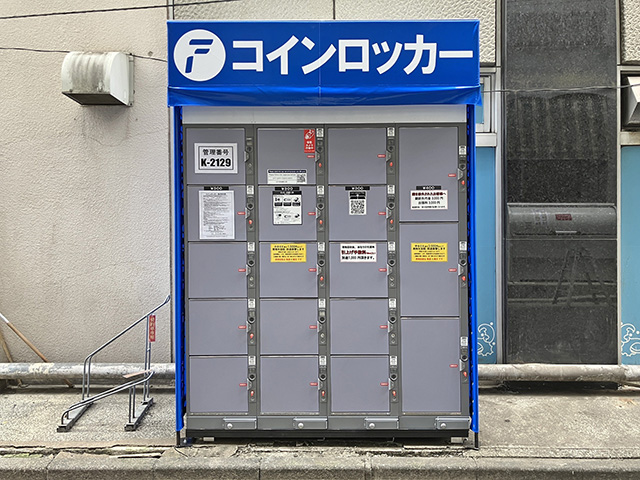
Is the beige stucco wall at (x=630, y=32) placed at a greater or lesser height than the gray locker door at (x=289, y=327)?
greater

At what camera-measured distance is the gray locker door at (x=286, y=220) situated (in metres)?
4.15

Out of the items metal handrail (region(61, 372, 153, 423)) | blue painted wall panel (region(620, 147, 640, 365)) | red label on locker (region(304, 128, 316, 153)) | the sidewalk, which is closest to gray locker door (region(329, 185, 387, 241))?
red label on locker (region(304, 128, 316, 153))

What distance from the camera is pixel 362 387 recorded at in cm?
419

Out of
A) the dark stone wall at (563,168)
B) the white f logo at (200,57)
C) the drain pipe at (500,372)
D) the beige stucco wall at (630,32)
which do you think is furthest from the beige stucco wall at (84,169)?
the beige stucco wall at (630,32)

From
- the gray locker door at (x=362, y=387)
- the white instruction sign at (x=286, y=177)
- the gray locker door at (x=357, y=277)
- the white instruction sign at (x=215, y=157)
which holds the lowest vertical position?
the gray locker door at (x=362, y=387)

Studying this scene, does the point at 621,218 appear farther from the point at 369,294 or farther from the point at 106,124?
the point at 106,124

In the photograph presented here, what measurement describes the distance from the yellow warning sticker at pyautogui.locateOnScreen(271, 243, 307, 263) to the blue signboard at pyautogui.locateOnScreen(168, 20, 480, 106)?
1155 millimetres

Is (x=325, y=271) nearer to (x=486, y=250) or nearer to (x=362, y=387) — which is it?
(x=362, y=387)

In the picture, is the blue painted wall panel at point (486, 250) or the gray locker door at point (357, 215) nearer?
the gray locker door at point (357, 215)

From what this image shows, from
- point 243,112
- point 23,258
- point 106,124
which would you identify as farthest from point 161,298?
point 243,112

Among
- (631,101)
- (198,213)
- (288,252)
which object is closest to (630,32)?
(631,101)

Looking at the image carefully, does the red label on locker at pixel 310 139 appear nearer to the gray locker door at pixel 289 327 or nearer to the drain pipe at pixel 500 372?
the gray locker door at pixel 289 327

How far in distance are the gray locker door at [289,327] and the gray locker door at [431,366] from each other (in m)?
0.77

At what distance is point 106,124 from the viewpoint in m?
5.84
